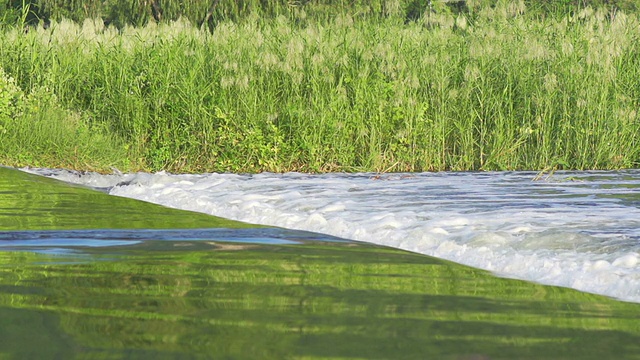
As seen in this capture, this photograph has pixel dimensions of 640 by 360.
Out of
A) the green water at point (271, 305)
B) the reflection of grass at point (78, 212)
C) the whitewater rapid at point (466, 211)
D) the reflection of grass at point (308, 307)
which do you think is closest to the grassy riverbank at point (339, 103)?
the whitewater rapid at point (466, 211)

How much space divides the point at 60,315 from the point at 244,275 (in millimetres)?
961

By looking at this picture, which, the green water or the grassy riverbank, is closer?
the green water

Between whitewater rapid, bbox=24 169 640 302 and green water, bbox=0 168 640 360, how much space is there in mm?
389

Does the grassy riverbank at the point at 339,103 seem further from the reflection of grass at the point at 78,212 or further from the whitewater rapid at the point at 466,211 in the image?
the reflection of grass at the point at 78,212

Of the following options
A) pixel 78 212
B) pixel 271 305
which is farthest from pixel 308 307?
pixel 78 212

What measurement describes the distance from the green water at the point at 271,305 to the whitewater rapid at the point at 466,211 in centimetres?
39

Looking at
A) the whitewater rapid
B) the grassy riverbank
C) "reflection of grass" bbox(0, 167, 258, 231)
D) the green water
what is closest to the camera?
the green water

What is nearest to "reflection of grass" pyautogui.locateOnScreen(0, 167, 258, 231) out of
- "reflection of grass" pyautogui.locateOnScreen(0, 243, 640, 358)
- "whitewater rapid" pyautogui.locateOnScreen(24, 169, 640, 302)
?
"whitewater rapid" pyautogui.locateOnScreen(24, 169, 640, 302)

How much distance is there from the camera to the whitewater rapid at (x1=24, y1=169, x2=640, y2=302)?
14.7 feet

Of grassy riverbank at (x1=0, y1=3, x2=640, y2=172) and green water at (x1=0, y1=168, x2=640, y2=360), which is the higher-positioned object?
green water at (x1=0, y1=168, x2=640, y2=360)

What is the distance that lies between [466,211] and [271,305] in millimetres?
3444

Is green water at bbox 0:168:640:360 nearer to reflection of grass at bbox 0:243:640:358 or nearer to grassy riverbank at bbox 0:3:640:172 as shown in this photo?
reflection of grass at bbox 0:243:640:358

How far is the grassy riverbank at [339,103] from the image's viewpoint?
36.3 feet

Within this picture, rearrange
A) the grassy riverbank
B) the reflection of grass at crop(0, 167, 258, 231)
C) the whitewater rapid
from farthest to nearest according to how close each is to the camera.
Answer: the grassy riverbank, the reflection of grass at crop(0, 167, 258, 231), the whitewater rapid
